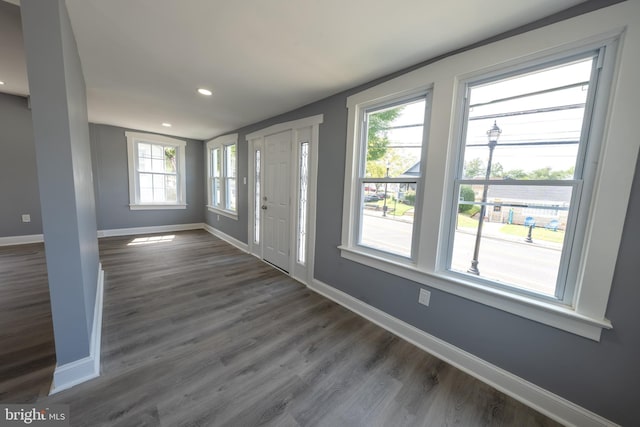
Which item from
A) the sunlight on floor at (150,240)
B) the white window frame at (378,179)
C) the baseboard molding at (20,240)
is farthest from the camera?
the sunlight on floor at (150,240)

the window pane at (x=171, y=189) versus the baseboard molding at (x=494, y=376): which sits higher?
the window pane at (x=171, y=189)

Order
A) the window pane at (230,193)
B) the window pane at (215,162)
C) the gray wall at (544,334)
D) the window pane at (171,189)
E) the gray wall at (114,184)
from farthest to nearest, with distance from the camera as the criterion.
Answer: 1. the window pane at (171,189)
2. the window pane at (215,162)
3. the window pane at (230,193)
4. the gray wall at (114,184)
5. the gray wall at (544,334)

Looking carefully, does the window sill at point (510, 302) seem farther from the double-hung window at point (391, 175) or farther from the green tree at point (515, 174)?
the green tree at point (515, 174)

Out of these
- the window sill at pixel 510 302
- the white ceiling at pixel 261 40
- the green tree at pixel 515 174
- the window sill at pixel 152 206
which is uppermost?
the white ceiling at pixel 261 40

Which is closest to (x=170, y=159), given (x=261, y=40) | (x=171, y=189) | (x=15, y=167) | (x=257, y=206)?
(x=171, y=189)

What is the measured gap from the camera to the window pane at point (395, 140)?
6.57ft

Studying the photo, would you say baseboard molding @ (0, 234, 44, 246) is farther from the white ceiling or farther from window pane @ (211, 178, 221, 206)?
window pane @ (211, 178, 221, 206)

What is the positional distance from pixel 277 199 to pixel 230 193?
1947mm

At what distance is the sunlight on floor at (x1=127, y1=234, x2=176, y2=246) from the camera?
4585 millimetres

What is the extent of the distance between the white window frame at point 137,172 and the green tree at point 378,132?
5.10 metres

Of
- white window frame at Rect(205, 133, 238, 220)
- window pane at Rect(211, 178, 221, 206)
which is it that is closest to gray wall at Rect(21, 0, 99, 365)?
white window frame at Rect(205, 133, 238, 220)

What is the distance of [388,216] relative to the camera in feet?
7.43

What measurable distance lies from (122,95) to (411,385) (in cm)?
433

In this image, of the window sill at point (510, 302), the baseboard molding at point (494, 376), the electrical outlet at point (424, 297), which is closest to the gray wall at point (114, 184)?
the baseboard molding at point (494, 376)
